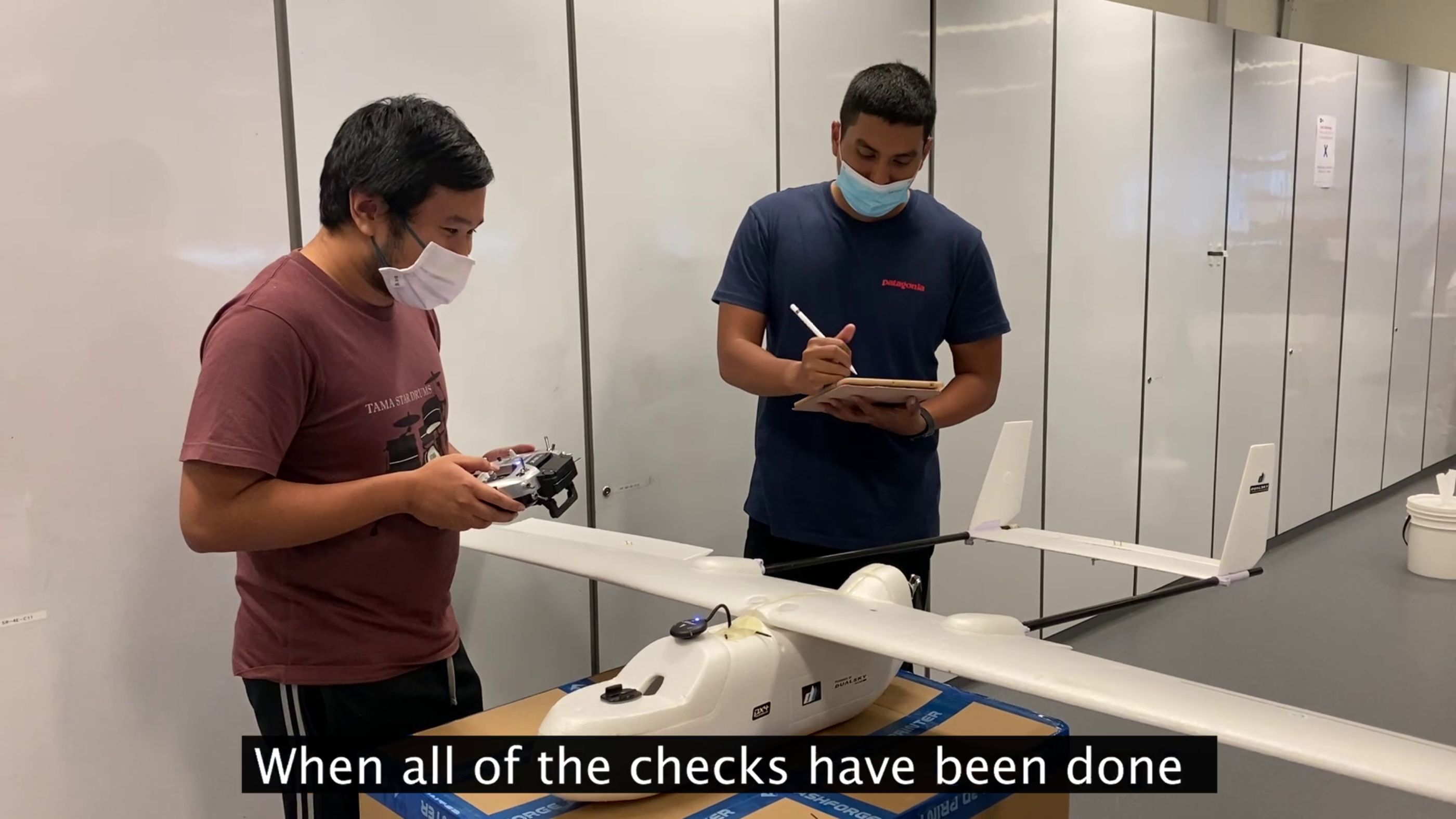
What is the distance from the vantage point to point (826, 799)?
4.08 feet

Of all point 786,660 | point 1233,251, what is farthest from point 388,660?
point 1233,251

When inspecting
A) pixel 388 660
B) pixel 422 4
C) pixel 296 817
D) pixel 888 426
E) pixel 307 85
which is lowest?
pixel 296 817

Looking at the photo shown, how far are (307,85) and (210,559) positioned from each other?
2.97ft

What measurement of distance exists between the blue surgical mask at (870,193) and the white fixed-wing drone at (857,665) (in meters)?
0.73

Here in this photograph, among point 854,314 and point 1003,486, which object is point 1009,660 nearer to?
point 1003,486

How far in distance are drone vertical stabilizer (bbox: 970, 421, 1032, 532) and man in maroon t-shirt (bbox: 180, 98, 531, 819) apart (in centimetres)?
103

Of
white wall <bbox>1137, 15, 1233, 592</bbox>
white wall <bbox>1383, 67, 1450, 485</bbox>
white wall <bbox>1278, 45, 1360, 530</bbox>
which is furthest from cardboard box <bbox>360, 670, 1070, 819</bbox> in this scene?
white wall <bbox>1383, 67, 1450, 485</bbox>

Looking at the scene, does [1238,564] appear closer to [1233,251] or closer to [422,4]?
[422,4]

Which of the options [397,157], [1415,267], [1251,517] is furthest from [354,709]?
[1415,267]

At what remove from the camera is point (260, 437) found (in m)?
1.19

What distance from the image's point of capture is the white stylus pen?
185 centimetres

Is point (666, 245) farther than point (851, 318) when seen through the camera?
Yes

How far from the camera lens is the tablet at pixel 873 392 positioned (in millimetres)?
1655

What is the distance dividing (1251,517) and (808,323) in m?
0.87
